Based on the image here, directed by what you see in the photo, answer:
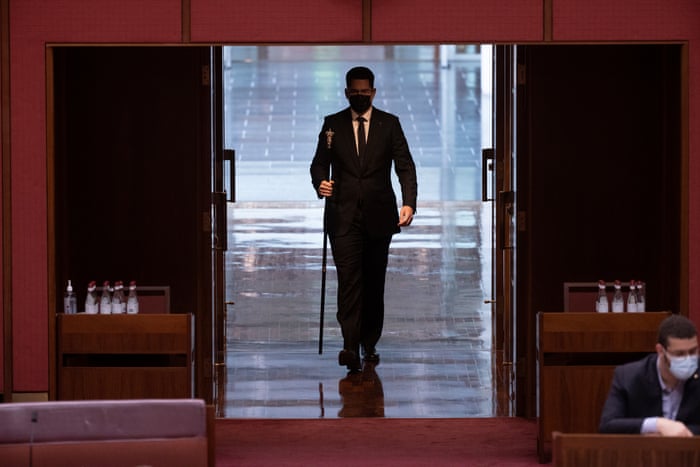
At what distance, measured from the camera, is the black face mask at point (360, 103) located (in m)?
8.79

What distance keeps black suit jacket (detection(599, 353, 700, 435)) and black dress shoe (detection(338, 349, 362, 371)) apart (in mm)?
3776

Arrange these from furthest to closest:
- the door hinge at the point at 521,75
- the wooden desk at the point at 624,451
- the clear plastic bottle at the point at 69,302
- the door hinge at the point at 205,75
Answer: the door hinge at the point at 205,75
the door hinge at the point at 521,75
the clear plastic bottle at the point at 69,302
the wooden desk at the point at 624,451

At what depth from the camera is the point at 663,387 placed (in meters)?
5.19

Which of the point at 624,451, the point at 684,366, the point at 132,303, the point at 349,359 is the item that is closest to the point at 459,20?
the point at 132,303

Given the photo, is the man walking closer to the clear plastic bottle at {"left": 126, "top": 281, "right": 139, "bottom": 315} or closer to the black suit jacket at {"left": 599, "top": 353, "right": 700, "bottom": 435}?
the clear plastic bottle at {"left": 126, "top": 281, "right": 139, "bottom": 315}

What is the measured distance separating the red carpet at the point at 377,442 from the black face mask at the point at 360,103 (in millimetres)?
1965

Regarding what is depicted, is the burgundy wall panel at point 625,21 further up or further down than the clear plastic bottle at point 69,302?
further up

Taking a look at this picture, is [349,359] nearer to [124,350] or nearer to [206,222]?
[206,222]

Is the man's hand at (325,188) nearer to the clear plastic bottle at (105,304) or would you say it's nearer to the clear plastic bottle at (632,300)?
the clear plastic bottle at (105,304)

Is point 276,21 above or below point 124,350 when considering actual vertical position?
above

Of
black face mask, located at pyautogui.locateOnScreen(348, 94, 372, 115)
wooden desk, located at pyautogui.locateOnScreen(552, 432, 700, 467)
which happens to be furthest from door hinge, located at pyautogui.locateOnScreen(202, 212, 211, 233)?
wooden desk, located at pyautogui.locateOnScreen(552, 432, 700, 467)

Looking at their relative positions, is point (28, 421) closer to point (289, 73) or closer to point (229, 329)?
point (229, 329)

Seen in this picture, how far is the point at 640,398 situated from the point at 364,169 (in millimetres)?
3911

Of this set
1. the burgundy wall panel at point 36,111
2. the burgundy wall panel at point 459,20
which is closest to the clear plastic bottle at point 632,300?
the burgundy wall panel at point 459,20
